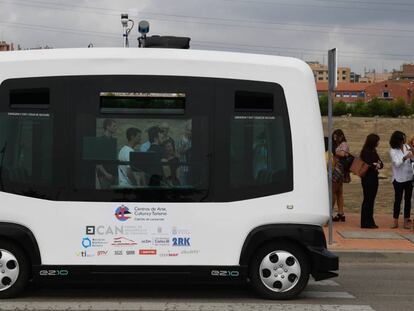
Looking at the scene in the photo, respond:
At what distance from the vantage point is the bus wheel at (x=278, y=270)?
7.09m

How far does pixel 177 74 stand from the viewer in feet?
23.1

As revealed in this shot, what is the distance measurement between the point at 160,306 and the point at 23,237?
152 centimetres

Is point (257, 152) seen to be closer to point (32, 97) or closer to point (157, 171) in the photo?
point (157, 171)

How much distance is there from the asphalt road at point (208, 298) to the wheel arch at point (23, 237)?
47 centimetres

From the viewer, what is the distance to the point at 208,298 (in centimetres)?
732

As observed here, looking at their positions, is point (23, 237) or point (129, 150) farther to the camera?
point (129, 150)

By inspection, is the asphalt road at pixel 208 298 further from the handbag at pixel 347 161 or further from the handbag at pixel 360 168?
the handbag at pixel 347 161

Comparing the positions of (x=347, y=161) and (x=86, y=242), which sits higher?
(x=347, y=161)

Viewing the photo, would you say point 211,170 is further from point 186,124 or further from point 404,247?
point 404,247

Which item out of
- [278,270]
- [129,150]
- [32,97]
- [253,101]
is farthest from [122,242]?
[253,101]

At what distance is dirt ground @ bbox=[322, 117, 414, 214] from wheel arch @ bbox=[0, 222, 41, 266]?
10489 mm

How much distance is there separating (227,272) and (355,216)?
8316mm

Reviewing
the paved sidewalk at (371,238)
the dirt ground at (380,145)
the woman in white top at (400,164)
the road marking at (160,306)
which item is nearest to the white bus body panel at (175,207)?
the road marking at (160,306)

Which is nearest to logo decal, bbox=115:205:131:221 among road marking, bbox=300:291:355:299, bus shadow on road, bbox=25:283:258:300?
bus shadow on road, bbox=25:283:258:300
